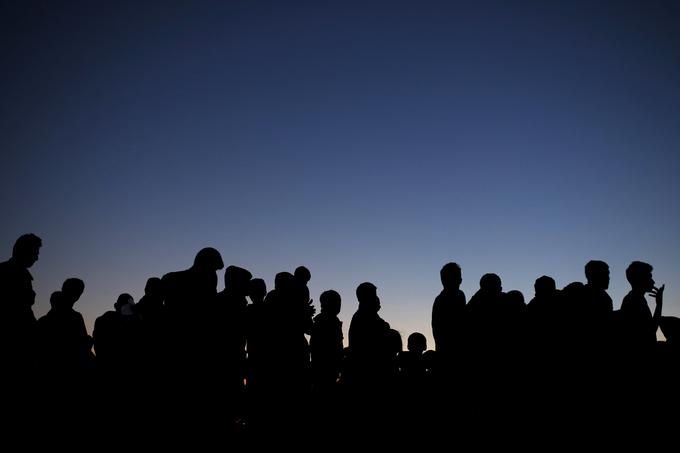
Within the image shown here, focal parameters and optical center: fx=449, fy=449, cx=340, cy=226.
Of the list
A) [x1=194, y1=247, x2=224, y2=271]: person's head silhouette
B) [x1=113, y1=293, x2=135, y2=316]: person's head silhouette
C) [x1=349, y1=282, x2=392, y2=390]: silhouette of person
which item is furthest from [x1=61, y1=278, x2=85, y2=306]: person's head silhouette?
[x1=349, y1=282, x2=392, y2=390]: silhouette of person

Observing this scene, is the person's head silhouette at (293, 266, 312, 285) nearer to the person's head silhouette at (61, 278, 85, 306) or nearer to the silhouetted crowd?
the silhouetted crowd

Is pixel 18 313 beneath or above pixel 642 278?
beneath

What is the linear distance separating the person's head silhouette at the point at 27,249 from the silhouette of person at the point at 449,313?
545cm

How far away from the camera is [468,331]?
20.5ft

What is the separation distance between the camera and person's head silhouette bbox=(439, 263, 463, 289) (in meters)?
6.48

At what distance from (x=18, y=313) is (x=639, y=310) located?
8031 mm

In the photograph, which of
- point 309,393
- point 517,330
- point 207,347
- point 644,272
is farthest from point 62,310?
point 644,272

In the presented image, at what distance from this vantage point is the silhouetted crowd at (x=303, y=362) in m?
5.53

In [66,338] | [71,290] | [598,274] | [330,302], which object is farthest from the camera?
[330,302]

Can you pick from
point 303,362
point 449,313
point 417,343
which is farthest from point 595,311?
point 303,362

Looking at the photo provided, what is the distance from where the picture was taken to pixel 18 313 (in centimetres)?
556

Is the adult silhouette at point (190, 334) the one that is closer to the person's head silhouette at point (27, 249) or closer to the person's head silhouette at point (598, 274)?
the person's head silhouette at point (27, 249)

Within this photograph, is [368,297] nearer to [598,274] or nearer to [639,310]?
[598,274]

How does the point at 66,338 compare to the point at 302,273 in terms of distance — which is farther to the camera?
the point at 302,273
